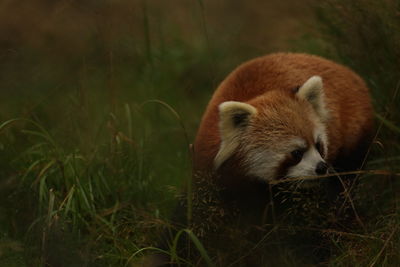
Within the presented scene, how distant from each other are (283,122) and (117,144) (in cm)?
113

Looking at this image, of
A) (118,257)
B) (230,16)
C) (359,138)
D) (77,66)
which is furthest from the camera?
(230,16)

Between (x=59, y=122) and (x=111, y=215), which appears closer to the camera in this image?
(x=111, y=215)

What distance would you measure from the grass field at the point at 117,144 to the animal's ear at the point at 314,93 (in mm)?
360

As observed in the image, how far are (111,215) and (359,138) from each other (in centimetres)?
164

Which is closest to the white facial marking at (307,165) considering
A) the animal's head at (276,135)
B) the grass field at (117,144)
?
the animal's head at (276,135)

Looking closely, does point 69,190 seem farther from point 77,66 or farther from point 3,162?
point 77,66

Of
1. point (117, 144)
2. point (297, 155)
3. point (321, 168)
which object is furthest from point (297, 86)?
point (117, 144)

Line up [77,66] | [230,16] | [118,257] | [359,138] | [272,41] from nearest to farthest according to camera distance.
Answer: [118,257] < [359,138] < [77,66] < [272,41] < [230,16]

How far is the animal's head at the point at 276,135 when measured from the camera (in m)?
3.61

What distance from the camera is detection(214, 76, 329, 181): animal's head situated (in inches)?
142

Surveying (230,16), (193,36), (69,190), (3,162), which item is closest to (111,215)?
(69,190)

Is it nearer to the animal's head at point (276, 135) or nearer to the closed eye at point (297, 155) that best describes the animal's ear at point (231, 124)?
the animal's head at point (276, 135)

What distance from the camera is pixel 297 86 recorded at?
3.95m

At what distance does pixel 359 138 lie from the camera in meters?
4.22
